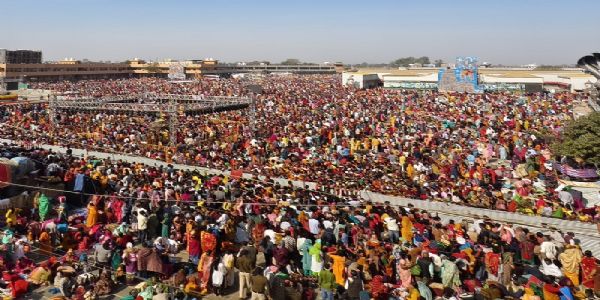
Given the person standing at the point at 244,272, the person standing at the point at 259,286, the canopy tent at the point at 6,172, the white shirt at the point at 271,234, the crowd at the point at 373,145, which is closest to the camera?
the person standing at the point at 259,286

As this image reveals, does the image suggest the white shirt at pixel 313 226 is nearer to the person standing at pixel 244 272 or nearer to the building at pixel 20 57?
the person standing at pixel 244 272

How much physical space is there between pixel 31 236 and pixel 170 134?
1219 cm

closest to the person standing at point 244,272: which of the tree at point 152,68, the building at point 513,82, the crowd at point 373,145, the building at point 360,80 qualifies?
the crowd at point 373,145

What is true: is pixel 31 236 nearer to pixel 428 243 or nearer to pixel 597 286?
pixel 428 243

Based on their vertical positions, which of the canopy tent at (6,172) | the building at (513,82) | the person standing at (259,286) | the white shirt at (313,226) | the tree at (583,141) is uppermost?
the building at (513,82)

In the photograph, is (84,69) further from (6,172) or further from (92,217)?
(92,217)

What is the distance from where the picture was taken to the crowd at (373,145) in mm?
13422

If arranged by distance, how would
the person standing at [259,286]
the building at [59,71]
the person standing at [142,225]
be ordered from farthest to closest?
the building at [59,71], the person standing at [142,225], the person standing at [259,286]

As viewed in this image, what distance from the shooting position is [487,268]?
803 cm

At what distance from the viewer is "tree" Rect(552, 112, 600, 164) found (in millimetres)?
15469

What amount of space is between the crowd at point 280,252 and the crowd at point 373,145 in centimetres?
288

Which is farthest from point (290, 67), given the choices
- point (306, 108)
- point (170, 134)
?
point (170, 134)

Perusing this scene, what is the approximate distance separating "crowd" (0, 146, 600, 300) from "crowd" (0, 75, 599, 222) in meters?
2.88

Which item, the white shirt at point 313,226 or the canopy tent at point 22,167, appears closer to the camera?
the white shirt at point 313,226
